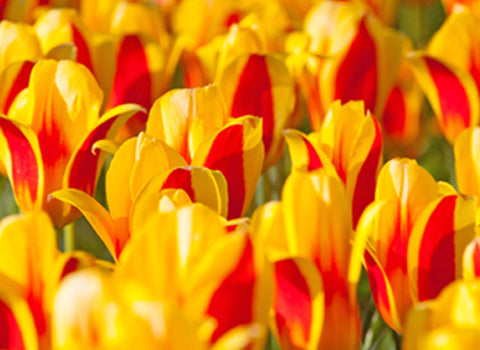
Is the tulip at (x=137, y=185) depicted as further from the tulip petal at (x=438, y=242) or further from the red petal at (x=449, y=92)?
the red petal at (x=449, y=92)

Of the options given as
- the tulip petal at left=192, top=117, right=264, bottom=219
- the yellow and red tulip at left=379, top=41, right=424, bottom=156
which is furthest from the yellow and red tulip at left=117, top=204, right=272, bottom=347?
the yellow and red tulip at left=379, top=41, right=424, bottom=156

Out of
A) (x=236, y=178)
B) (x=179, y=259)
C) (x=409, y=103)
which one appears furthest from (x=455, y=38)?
(x=179, y=259)

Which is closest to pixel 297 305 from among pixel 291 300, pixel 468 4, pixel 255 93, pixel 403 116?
pixel 291 300

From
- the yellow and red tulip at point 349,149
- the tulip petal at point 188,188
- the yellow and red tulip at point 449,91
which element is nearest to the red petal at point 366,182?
the yellow and red tulip at point 349,149

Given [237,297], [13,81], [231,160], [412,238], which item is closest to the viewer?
[237,297]

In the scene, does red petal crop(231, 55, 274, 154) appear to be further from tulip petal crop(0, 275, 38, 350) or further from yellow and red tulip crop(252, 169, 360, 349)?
tulip petal crop(0, 275, 38, 350)

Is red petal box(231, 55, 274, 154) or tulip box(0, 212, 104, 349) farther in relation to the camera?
red petal box(231, 55, 274, 154)

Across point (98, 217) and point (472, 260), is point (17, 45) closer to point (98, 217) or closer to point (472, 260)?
point (98, 217)
